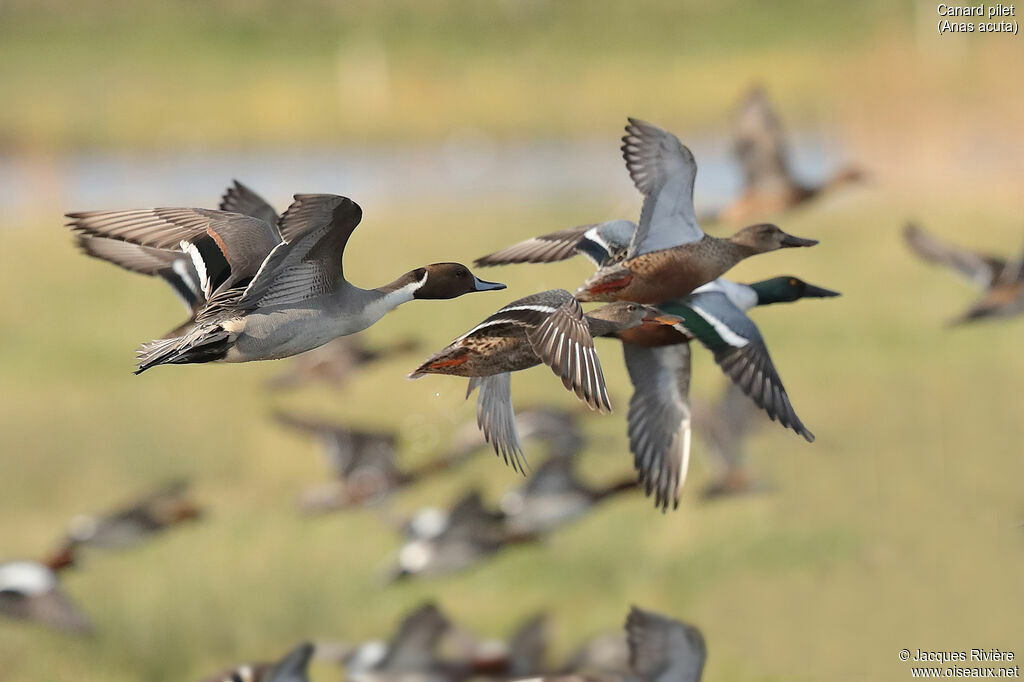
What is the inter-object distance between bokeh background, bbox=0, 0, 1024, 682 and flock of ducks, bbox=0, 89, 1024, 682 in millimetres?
1126

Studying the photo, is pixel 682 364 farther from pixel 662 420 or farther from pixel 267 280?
pixel 267 280

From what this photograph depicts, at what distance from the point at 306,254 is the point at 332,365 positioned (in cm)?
893

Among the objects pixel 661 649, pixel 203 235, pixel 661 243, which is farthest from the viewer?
pixel 661 649

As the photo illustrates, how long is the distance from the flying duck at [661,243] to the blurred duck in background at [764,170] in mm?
6216

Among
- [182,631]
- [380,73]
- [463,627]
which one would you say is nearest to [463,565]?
[463,627]

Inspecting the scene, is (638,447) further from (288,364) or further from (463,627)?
(288,364)

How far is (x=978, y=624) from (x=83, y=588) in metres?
7.19

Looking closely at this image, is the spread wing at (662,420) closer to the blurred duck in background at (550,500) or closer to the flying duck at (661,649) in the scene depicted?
the flying duck at (661,649)

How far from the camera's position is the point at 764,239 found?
6430 millimetres

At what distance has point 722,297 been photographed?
6566 millimetres

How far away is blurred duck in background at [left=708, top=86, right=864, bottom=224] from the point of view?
40.8ft

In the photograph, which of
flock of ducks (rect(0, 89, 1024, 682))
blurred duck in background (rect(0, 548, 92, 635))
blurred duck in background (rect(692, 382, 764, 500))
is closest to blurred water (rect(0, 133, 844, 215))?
blurred duck in background (rect(692, 382, 764, 500))

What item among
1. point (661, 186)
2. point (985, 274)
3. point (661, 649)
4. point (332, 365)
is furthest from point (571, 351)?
point (332, 365)

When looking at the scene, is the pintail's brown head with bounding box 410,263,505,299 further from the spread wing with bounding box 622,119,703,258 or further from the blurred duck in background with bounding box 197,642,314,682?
the blurred duck in background with bounding box 197,642,314,682
